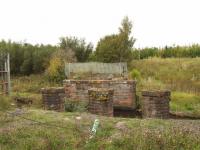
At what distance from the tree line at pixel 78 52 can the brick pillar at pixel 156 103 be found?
1643 centimetres

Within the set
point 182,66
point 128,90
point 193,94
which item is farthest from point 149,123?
point 182,66

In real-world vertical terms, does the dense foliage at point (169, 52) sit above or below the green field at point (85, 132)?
above

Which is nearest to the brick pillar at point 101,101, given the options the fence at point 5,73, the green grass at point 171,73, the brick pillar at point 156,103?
the brick pillar at point 156,103

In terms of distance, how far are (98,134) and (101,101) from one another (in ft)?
7.16

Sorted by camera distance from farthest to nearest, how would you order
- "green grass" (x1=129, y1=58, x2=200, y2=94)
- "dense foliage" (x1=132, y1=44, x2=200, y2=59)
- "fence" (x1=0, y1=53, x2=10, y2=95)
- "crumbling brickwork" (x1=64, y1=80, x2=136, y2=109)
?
"dense foliage" (x1=132, y1=44, x2=200, y2=59)
"green grass" (x1=129, y1=58, x2=200, y2=94)
"fence" (x1=0, y1=53, x2=10, y2=95)
"crumbling brickwork" (x1=64, y1=80, x2=136, y2=109)

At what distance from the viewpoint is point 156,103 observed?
29.4 feet

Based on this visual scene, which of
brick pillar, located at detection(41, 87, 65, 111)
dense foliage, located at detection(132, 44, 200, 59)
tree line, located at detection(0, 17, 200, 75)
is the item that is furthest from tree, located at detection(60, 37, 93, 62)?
brick pillar, located at detection(41, 87, 65, 111)

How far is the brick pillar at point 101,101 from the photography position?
903 cm

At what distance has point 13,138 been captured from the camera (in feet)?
22.5

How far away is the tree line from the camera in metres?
27.0

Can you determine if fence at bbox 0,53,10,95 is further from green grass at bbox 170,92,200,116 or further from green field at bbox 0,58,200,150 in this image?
green grass at bbox 170,92,200,116

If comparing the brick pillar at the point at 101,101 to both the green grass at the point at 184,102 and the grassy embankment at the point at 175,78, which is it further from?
the green grass at the point at 184,102

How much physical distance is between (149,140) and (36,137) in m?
2.07

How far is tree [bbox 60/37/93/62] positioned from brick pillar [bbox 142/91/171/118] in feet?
70.2
